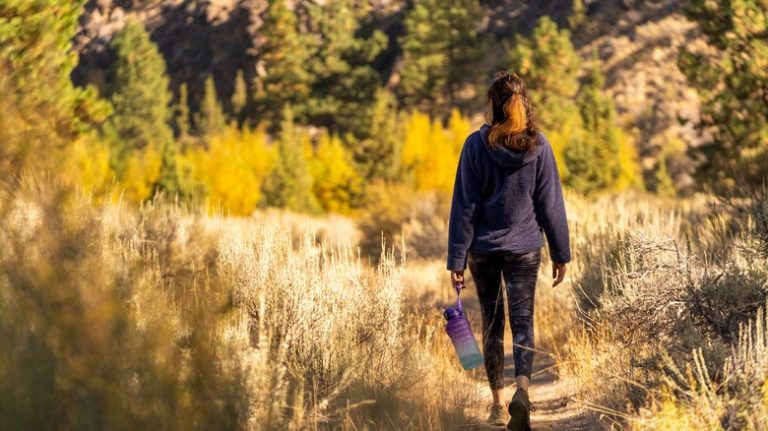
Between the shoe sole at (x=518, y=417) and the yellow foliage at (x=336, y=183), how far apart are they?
1330 inches

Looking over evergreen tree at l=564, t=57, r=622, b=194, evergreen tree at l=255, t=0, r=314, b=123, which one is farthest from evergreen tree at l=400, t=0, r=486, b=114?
evergreen tree at l=564, t=57, r=622, b=194

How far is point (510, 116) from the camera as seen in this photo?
4.98 metres

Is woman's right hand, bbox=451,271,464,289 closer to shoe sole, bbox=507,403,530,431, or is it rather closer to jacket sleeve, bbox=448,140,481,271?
jacket sleeve, bbox=448,140,481,271

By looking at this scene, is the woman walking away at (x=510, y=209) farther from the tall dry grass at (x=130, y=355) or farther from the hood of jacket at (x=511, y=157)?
the tall dry grass at (x=130, y=355)

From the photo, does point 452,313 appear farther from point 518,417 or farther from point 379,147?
point 379,147

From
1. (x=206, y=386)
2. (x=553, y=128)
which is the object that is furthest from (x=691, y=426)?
(x=553, y=128)

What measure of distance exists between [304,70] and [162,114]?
34.3 feet

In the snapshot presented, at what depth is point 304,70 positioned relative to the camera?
203 ft

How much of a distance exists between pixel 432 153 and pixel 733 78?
21845mm

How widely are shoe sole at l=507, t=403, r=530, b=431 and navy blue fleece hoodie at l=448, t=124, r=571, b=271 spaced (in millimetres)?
779

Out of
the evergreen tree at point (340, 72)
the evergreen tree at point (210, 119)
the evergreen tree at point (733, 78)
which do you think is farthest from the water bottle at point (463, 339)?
the evergreen tree at point (210, 119)

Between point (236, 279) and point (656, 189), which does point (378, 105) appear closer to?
point (656, 189)

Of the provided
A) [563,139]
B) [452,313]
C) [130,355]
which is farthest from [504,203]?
[563,139]

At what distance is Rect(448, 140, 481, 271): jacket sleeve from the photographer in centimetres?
503
